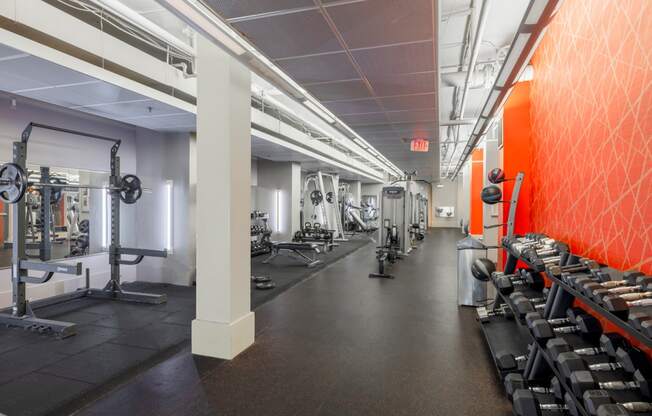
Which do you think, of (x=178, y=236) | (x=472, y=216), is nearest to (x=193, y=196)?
(x=178, y=236)

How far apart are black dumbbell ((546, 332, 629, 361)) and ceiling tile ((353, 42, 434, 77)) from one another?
2.19 m

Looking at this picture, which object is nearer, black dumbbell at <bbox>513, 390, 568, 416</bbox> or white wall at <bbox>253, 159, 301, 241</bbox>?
black dumbbell at <bbox>513, 390, 568, 416</bbox>

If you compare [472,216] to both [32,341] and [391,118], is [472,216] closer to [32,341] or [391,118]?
[391,118]

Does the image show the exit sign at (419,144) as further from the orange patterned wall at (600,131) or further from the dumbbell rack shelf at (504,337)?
the dumbbell rack shelf at (504,337)

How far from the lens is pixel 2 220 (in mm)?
5254

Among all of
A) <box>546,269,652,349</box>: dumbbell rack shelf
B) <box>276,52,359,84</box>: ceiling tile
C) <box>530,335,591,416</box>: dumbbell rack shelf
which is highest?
<box>276,52,359,84</box>: ceiling tile

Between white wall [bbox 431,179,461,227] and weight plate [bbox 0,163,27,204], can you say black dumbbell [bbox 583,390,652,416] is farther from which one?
white wall [bbox 431,179,461,227]

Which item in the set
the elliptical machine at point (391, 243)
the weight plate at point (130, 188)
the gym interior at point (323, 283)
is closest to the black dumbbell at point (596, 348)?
the gym interior at point (323, 283)

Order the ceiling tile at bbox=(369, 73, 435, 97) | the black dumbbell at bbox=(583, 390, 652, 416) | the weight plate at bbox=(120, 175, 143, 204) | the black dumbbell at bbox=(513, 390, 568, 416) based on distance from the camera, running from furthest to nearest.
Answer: the weight plate at bbox=(120, 175, 143, 204) < the ceiling tile at bbox=(369, 73, 435, 97) < the black dumbbell at bbox=(513, 390, 568, 416) < the black dumbbell at bbox=(583, 390, 652, 416)

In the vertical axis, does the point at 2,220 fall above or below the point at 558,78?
below

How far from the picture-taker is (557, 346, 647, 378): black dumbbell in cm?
144

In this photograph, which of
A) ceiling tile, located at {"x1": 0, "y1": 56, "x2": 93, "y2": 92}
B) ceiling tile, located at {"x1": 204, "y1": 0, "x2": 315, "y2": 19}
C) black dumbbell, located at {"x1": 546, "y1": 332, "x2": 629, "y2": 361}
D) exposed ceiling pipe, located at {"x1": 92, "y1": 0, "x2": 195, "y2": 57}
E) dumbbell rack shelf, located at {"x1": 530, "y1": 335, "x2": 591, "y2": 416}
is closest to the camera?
dumbbell rack shelf, located at {"x1": 530, "y1": 335, "x2": 591, "y2": 416}

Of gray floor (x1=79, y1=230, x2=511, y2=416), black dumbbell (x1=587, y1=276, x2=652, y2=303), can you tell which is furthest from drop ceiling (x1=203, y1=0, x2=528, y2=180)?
gray floor (x1=79, y1=230, x2=511, y2=416)

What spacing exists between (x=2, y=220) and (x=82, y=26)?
393 centimetres
